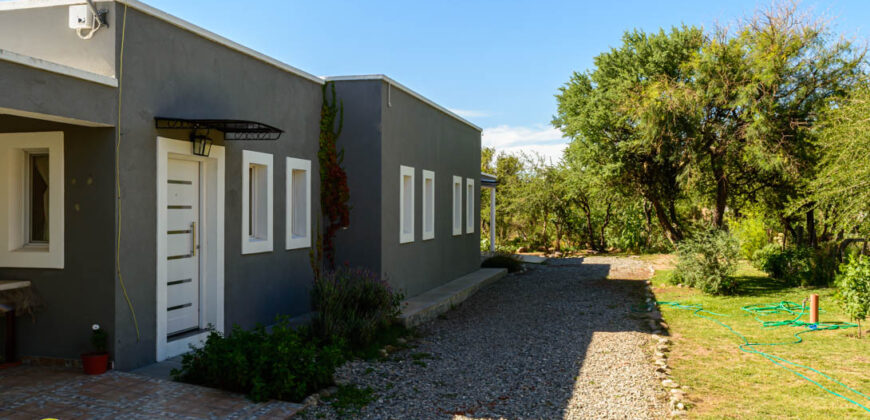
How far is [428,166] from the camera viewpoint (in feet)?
39.1

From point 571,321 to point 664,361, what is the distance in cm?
276

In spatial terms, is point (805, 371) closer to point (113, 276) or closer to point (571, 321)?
point (571, 321)

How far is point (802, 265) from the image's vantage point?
13477 millimetres

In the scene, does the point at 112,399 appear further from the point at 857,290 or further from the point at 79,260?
the point at 857,290

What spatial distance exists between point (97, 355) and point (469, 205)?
1107 cm

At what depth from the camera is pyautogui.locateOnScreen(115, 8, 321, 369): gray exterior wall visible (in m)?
5.50

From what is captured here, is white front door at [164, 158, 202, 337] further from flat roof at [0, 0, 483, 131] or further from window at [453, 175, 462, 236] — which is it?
window at [453, 175, 462, 236]

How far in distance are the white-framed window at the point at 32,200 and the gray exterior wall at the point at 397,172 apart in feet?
14.8

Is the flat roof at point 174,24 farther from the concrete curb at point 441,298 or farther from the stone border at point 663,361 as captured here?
the stone border at point 663,361

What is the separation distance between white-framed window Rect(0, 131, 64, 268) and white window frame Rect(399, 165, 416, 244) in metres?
5.52

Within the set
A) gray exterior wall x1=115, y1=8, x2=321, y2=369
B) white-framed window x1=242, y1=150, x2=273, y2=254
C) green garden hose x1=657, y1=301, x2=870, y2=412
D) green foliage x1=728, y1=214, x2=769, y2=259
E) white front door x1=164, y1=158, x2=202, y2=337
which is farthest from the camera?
green foliage x1=728, y1=214, x2=769, y2=259

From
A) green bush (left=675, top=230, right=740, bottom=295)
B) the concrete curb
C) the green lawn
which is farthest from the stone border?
the concrete curb

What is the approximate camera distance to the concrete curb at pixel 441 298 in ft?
30.0

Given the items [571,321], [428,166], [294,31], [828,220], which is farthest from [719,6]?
[294,31]
